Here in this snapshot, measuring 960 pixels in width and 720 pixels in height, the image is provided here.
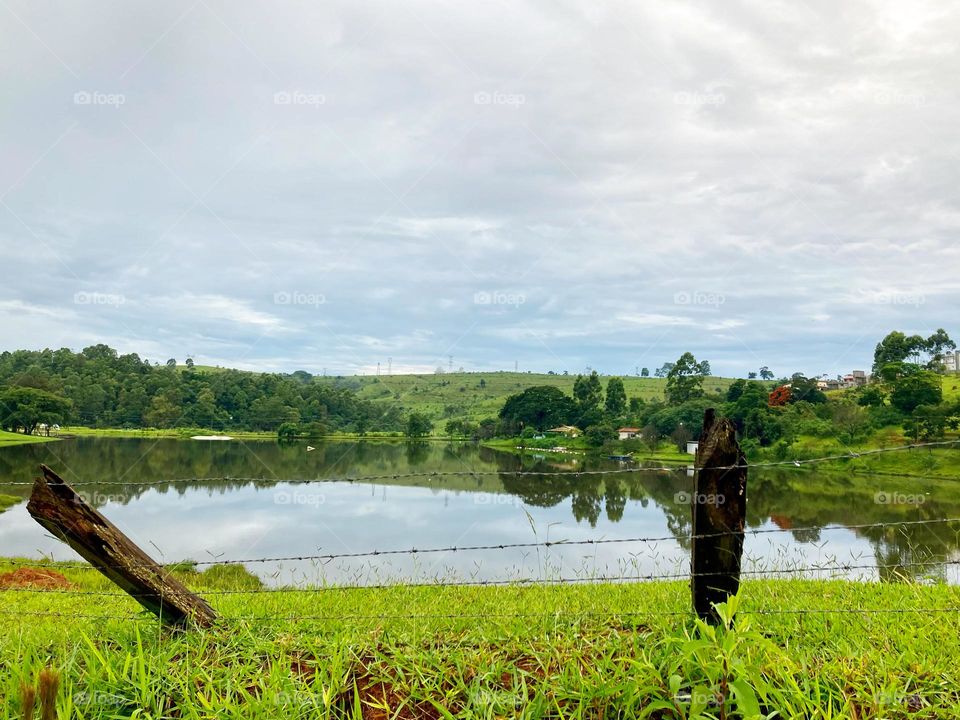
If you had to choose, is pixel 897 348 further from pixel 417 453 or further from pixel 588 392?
pixel 417 453

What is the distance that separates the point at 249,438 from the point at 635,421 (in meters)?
85.4

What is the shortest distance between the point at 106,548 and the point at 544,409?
4430 inches

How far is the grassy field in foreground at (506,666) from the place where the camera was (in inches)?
129

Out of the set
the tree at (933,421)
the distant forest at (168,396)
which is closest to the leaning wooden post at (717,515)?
the tree at (933,421)

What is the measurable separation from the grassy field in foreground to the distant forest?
135873 mm

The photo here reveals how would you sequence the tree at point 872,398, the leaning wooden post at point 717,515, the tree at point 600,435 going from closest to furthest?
the leaning wooden post at point 717,515, the tree at point 872,398, the tree at point 600,435

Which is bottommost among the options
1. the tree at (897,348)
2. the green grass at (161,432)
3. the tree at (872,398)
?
the green grass at (161,432)

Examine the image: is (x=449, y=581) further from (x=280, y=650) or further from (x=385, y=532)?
(x=385, y=532)

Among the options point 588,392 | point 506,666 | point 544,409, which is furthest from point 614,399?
point 506,666

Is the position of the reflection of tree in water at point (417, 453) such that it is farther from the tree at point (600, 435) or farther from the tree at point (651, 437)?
the tree at point (651, 437)

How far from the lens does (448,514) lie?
54.2 metres

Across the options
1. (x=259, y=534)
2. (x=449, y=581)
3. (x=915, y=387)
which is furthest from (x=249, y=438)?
(x=449, y=581)

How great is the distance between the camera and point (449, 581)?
8.25m

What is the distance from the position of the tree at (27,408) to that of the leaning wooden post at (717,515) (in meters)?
119
